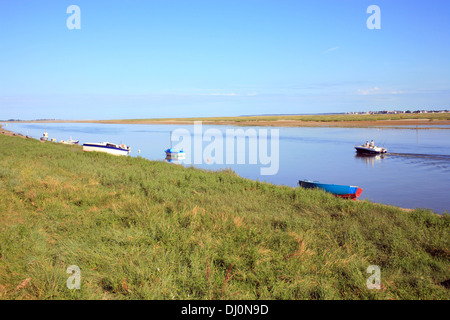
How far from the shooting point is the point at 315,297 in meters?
5.10

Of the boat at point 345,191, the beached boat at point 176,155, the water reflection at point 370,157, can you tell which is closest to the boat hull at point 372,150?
the water reflection at point 370,157

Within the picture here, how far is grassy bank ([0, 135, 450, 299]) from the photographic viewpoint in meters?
5.10

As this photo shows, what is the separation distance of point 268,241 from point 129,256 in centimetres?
301

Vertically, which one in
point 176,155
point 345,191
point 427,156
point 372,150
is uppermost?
point 372,150

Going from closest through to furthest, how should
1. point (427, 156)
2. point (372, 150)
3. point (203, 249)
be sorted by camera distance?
point (203, 249), point (427, 156), point (372, 150)

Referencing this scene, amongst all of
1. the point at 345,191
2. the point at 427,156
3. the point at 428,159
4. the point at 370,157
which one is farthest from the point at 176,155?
the point at 427,156

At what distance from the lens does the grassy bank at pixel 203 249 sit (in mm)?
5102

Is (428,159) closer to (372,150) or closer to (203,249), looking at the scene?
(372,150)

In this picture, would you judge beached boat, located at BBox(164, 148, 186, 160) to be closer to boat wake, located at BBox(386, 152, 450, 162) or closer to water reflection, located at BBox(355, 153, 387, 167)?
water reflection, located at BBox(355, 153, 387, 167)

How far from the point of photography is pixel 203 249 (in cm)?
625

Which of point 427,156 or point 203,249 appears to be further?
point 427,156

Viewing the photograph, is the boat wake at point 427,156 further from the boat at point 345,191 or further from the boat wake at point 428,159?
the boat at point 345,191
